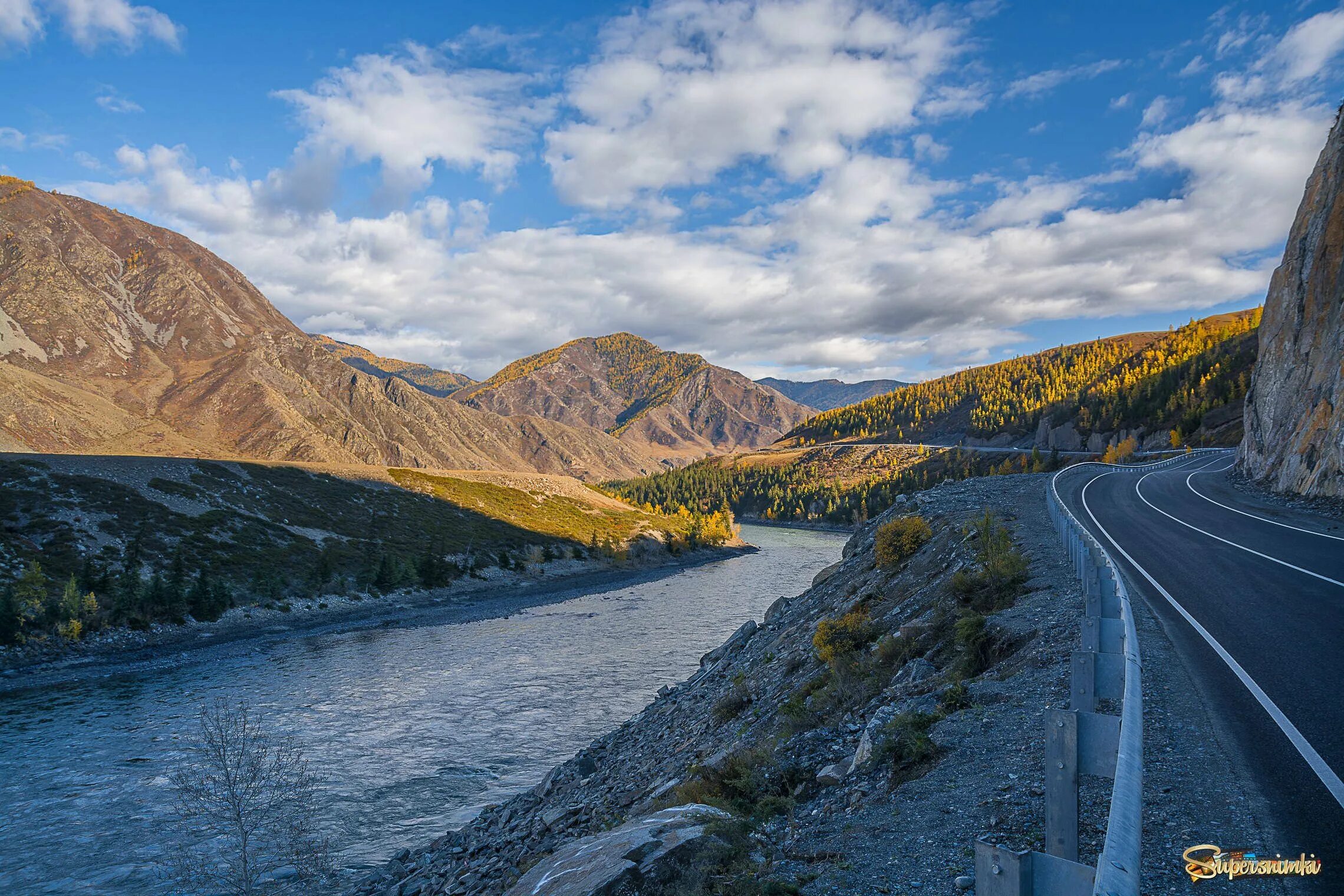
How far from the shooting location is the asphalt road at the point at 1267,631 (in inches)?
234

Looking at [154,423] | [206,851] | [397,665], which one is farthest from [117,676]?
[154,423]

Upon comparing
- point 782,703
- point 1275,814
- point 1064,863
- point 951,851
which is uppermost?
point 1064,863

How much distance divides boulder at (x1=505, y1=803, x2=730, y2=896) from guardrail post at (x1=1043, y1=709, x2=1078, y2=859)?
15.2 feet

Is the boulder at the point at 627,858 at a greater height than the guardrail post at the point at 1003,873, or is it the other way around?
the guardrail post at the point at 1003,873

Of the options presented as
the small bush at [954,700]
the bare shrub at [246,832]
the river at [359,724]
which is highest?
the small bush at [954,700]

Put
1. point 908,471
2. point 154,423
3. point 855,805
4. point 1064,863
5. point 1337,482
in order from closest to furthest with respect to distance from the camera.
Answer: point 1064,863 < point 855,805 < point 1337,482 < point 908,471 < point 154,423

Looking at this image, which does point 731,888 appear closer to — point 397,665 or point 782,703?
point 782,703

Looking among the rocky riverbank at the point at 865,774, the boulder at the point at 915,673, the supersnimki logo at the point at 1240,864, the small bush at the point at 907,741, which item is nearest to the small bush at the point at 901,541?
the rocky riverbank at the point at 865,774

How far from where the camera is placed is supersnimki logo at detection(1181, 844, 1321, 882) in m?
4.54

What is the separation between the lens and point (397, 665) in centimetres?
4169

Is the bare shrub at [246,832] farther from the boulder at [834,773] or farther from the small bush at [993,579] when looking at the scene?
the small bush at [993,579]

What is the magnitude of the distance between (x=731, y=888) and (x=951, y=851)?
225 cm

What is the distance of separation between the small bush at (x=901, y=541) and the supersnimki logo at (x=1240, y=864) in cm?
2024

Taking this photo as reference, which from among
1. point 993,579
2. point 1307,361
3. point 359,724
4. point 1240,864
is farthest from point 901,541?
point 1307,361
